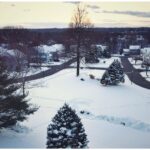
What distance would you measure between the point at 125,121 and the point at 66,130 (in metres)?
3.84

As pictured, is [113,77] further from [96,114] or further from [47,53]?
[47,53]

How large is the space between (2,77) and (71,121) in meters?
2.68

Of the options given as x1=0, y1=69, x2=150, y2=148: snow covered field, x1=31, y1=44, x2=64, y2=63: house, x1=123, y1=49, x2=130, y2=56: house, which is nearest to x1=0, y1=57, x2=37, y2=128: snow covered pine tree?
x1=0, y1=69, x2=150, y2=148: snow covered field

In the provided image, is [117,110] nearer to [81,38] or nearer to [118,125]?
[118,125]

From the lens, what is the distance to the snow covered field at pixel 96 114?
9656 mm

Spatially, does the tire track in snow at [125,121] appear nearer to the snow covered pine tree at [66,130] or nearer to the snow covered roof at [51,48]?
the snow covered pine tree at [66,130]

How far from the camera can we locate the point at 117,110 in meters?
12.9

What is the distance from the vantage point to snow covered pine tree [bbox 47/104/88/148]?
8.29 meters

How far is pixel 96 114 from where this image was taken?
12516mm

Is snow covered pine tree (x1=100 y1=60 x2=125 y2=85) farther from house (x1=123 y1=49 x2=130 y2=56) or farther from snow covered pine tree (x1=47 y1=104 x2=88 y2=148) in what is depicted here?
house (x1=123 y1=49 x2=130 y2=56)

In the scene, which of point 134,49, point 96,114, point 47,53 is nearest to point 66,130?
point 96,114

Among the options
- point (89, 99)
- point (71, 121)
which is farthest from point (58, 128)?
point (89, 99)

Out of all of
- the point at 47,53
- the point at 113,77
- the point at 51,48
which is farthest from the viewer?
the point at 51,48

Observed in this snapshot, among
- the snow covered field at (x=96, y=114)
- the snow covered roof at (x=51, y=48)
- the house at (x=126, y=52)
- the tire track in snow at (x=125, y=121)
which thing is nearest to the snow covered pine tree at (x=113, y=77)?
the snow covered field at (x=96, y=114)
